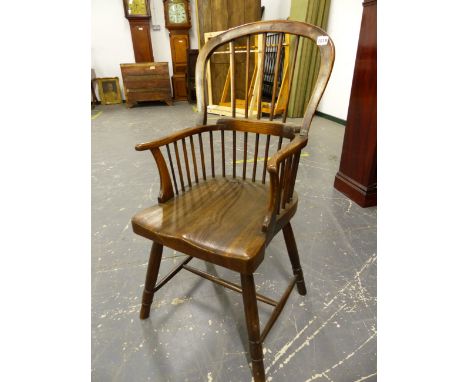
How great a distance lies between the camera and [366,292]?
3.98 ft

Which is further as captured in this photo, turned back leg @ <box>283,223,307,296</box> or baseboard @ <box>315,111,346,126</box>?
baseboard @ <box>315,111,346,126</box>

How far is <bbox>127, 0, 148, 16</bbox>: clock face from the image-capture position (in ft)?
18.2

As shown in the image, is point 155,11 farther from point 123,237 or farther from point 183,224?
point 183,224

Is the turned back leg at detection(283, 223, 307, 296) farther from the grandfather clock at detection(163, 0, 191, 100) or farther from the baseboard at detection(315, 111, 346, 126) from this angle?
the grandfather clock at detection(163, 0, 191, 100)

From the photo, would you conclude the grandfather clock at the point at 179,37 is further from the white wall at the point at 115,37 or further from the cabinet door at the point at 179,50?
the white wall at the point at 115,37

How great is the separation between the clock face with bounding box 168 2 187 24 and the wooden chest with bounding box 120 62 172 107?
1.04 meters

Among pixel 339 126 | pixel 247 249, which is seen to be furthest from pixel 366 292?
pixel 339 126

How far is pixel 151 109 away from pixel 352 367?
18.2 ft

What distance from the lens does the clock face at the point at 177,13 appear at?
18.4 feet

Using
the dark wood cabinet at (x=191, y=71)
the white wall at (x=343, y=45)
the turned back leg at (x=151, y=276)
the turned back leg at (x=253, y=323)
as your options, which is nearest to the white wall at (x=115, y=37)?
the dark wood cabinet at (x=191, y=71)

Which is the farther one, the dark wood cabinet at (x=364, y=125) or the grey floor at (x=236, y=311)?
the dark wood cabinet at (x=364, y=125)

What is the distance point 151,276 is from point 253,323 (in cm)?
43

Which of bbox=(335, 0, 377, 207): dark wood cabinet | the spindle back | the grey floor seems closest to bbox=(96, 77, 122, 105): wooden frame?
the grey floor

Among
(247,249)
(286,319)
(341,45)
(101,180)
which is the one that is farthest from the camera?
(341,45)
